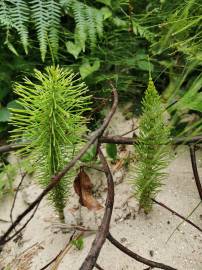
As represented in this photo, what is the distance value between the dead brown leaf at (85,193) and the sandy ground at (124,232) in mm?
45

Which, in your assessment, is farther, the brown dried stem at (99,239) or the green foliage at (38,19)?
the green foliage at (38,19)

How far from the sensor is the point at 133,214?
4.20 ft

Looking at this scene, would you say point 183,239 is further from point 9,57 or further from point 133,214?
point 9,57

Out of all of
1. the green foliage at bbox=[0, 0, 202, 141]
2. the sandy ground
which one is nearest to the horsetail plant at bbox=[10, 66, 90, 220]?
the sandy ground

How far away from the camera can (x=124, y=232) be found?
1.24 m

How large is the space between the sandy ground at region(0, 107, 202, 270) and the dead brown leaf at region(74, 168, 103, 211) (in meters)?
0.04

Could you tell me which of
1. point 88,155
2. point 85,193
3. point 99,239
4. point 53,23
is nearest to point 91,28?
point 53,23

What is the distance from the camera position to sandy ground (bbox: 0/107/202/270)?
1149 millimetres

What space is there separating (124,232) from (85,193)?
174mm

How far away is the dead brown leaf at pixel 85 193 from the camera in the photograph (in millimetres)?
1254

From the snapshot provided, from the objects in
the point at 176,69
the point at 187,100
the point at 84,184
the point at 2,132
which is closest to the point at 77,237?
the point at 84,184

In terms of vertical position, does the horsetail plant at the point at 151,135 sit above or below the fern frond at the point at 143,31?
below

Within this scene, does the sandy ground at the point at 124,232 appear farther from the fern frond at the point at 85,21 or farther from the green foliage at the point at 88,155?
the fern frond at the point at 85,21

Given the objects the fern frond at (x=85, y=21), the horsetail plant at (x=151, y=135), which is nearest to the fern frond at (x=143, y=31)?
the fern frond at (x=85, y=21)
